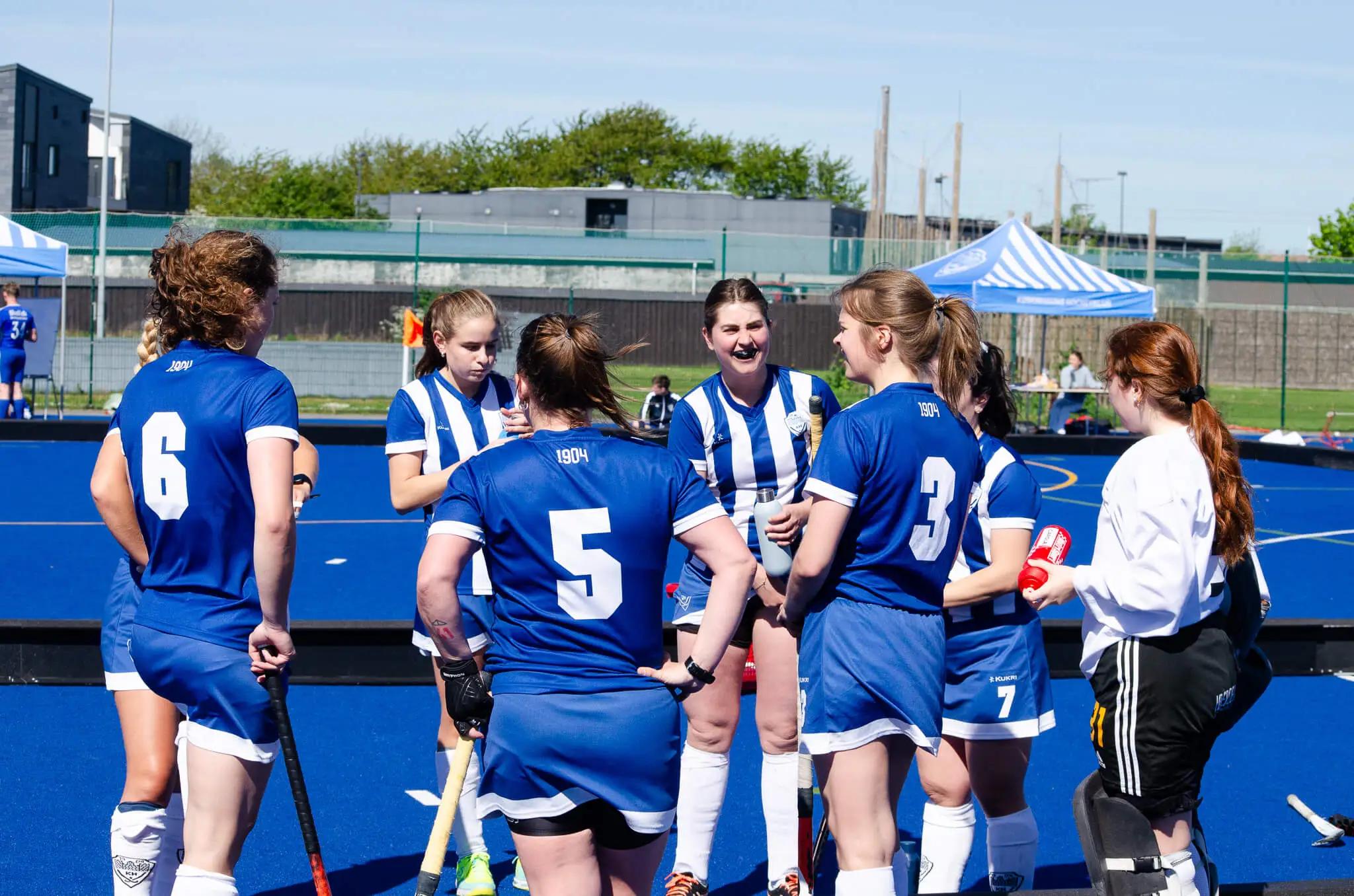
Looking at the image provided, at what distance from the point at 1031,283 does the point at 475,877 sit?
1655 centimetres

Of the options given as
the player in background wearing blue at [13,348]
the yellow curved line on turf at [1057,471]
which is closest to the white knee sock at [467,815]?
the yellow curved line on turf at [1057,471]

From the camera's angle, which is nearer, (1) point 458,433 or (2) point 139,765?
(2) point 139,765

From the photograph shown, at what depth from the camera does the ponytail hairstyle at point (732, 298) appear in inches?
182

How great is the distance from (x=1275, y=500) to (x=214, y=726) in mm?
14388

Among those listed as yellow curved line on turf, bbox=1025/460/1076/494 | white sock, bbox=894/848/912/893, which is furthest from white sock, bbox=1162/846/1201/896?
yellow curved line on turf, bbox=1025/460/1076/494

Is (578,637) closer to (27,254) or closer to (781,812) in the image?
(781,812)

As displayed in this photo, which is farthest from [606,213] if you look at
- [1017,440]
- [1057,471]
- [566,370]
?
[566,370]

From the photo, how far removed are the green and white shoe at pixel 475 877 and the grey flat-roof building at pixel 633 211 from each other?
51.6 m

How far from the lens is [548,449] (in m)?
2.97

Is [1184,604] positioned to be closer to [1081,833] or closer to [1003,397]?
[1081,833]

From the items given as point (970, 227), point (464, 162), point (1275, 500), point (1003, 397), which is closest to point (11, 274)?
point (1275, 500)

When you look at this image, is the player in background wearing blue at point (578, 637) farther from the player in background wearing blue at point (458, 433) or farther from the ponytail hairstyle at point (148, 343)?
the ponytail hairstyle at point (148, 343)

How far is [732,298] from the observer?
4613mm

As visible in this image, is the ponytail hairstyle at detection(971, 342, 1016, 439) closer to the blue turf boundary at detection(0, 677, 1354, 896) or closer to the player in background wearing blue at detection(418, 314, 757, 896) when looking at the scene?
the player in background wearing blue at detection(418, 314, 757, 896)
